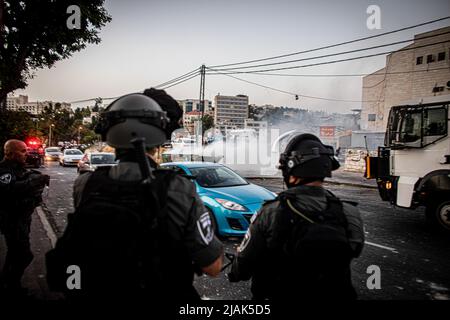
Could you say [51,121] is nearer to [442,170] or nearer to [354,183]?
[354,183]

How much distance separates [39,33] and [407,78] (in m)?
35.2

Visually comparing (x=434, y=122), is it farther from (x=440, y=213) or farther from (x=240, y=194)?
(x=240, y=194)

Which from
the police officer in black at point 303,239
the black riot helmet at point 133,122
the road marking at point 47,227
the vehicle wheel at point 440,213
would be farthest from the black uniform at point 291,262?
the vehicle wheel at point 440,213

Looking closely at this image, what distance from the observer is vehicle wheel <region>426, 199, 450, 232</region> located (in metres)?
6.69

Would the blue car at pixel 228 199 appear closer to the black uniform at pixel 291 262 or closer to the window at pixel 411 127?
the black uniform at pixel 291 262

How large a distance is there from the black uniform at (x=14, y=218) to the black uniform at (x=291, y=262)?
Result: 9.21 feet

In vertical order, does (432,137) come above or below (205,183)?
above

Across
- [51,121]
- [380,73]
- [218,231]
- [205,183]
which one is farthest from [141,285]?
[51,121]

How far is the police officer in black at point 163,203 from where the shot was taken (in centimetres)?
145

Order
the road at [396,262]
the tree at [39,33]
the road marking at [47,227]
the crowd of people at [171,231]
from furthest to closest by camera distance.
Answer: the tree at [39,33] → the road marking at [47,227] → the road at [396,262] → the crowd of people at [171,231]

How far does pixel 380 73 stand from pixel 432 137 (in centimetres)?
3506

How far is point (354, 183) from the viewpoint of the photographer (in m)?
15.5

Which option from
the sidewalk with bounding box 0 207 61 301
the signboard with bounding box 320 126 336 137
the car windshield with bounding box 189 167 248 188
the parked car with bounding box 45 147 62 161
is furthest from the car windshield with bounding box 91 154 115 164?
the signboard with bounding box 320 126 336 137
